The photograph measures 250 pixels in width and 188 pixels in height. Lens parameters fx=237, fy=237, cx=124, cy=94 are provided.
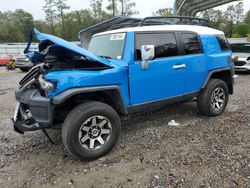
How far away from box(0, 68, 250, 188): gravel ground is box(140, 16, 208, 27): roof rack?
2027 millimetres

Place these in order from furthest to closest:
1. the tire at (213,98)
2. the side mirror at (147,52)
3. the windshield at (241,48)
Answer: the windshield at (241,48)
the tire at (213,98)
the side mirror at (147,52)

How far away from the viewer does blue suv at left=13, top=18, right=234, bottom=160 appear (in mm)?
3299

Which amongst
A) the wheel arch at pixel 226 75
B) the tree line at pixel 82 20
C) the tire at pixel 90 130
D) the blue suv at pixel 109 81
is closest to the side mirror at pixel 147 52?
the blue suv at pixel 109 81

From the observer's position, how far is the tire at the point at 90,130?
10.8ft

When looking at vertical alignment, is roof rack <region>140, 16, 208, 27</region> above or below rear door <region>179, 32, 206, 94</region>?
above

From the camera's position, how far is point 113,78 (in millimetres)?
3623

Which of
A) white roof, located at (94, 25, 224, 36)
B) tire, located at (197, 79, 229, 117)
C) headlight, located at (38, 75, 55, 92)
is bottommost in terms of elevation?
tire, located at (197, 79, 229, 117)

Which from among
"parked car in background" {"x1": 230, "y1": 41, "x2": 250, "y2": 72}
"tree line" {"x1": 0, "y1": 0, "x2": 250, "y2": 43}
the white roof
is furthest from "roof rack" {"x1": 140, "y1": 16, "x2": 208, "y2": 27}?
"tree line" {"x1": 0, "y1": 0, "x2": 250, "y2": 43}

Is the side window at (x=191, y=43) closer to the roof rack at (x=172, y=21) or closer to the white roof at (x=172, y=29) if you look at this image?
the white roof at (x=172, y=29)

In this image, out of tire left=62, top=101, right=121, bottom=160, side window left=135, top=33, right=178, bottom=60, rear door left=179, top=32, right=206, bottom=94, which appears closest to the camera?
tire left=62, top=101, right=121, bottom=160

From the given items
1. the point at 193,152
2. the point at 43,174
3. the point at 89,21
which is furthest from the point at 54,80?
the point at 89,21

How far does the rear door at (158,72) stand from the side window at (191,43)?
244 mm

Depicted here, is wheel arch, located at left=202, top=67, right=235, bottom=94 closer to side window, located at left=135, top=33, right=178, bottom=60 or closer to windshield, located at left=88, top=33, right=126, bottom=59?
side window, located at left=135, top=33, right=178, bottom=60

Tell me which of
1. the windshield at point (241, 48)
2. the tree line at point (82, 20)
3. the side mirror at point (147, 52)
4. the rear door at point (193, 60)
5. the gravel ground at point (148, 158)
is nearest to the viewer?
the gravel ground at point (148, 158)
